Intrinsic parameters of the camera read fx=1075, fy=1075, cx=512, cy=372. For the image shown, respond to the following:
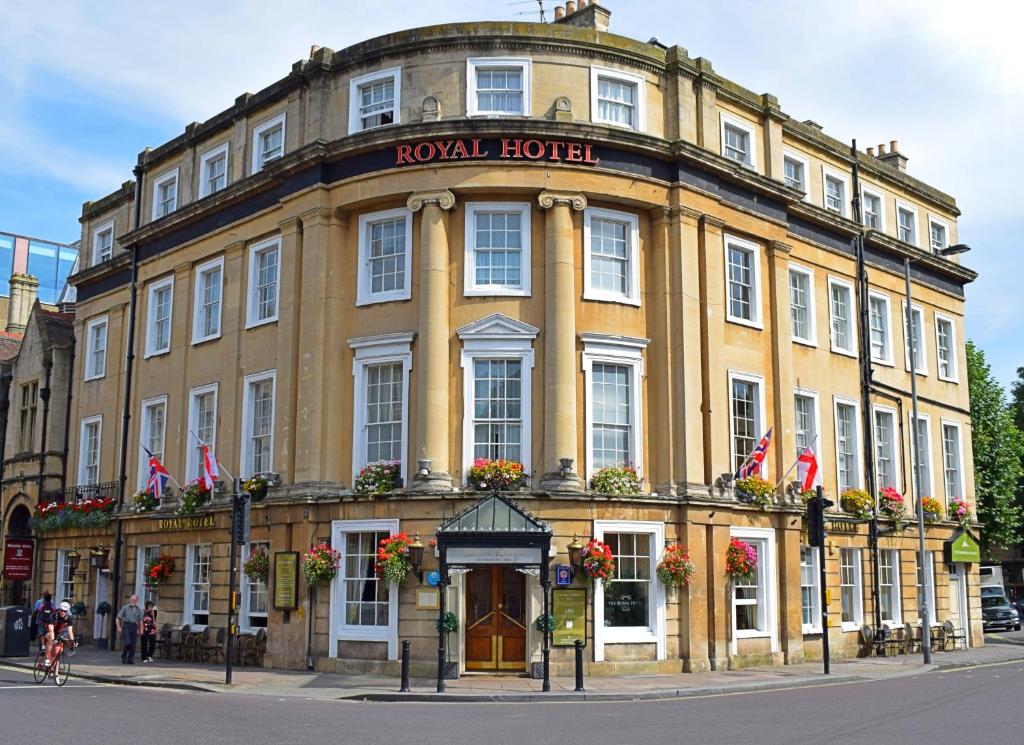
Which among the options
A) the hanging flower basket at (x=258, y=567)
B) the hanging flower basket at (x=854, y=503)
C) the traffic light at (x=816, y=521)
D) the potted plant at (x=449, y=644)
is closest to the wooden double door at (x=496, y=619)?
the potted plant at (x=449, y=644)

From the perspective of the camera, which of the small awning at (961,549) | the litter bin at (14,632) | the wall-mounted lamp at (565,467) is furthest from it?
the small awning at (961,549)

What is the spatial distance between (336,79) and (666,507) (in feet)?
44.5

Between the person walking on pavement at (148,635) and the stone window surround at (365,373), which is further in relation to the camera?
the person walking on pavement at (148,635)

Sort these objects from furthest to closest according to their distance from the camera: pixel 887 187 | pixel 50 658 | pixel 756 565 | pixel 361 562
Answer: pixel 887 187, pixel 756 565, pixel 361 562, pixel 50 658

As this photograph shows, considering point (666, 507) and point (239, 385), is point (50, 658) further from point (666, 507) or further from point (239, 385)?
point (666, 507)

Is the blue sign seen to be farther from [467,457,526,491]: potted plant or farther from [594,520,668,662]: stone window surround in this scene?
[467,457,526,491]: potted plant

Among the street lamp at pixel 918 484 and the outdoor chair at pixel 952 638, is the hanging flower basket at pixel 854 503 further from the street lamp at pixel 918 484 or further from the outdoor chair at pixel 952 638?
the outdoor chair at pixel 952 638

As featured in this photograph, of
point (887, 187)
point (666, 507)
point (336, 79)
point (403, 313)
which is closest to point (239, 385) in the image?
point (403, 313)

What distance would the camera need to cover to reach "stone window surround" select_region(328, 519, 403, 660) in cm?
2373

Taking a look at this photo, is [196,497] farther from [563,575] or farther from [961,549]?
[961,549]

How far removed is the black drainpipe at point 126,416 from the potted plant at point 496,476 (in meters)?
14.3

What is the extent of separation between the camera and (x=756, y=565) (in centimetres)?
2728

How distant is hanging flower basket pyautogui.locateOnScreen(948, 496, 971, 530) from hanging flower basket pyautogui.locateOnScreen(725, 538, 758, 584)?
12.1 m

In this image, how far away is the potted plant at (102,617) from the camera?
106 ft
